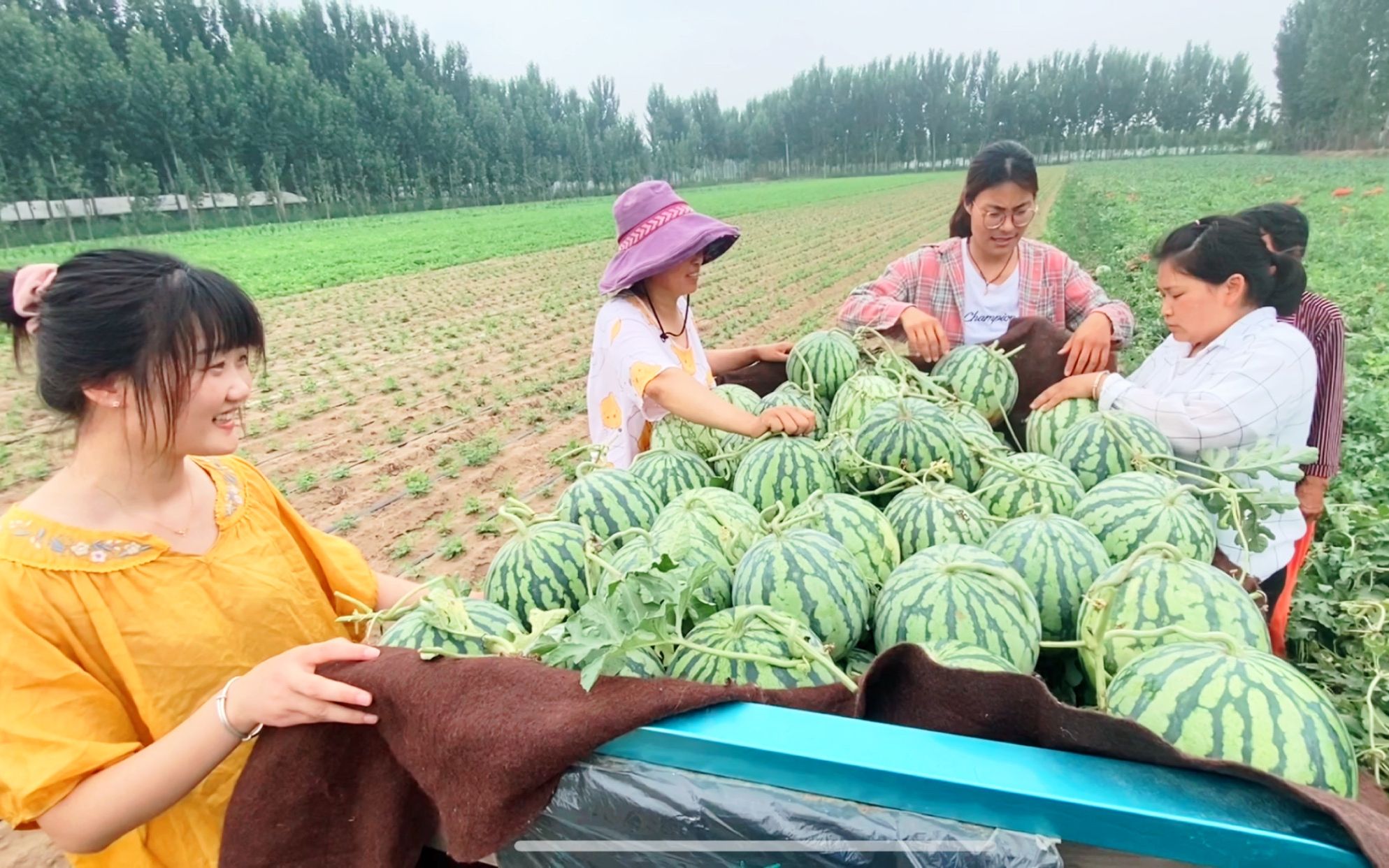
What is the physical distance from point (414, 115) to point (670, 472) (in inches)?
2472

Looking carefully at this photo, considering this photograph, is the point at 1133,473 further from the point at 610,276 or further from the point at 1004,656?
the point at 610,276

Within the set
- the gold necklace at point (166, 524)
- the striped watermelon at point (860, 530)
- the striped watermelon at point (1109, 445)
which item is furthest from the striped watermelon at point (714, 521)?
the gold necklace at point (166, 524)

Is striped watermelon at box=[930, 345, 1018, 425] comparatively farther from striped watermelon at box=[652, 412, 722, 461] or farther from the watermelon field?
striped watermelon at box=[652, 412, 722, 461]

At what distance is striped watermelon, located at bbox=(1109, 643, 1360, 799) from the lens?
1.04 meters

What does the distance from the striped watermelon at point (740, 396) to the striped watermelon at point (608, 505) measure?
2.33 feet

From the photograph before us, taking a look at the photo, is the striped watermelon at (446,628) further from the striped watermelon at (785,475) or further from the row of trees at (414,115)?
the row of trees at (414,115)

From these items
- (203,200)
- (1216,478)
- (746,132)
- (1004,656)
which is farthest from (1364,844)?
(746,132)

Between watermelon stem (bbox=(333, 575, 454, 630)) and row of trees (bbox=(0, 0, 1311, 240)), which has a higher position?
row of trees (bbox=(0, 0, 1311, 240))

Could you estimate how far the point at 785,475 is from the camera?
80.7 inches

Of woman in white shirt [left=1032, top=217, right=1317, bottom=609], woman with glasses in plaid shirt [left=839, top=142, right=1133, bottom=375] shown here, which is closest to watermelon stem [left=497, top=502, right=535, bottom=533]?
woman in white shirt [left=1032, top=217, right=1317, bottom=609]

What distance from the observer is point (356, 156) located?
2056 inches

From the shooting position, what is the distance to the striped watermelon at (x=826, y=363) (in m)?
2.93

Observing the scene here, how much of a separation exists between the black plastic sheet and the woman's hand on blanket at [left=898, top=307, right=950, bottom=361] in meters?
2.28

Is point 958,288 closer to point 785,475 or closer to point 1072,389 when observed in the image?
point 1072,389
